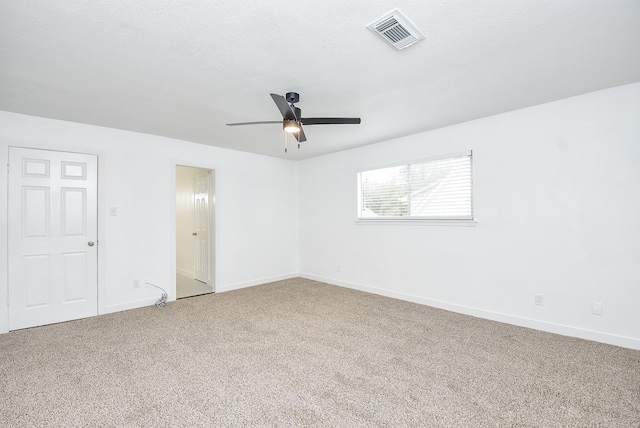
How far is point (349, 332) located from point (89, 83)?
348 centimetres

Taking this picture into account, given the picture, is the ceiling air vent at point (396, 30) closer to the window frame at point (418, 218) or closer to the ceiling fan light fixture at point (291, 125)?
the ceiling fan light fixture at point (291, 125)

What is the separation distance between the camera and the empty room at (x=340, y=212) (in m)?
1.93

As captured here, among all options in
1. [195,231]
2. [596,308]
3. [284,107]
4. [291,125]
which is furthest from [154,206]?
[596,308]

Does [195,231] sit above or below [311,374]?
above

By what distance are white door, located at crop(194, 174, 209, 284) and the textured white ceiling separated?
2215mm

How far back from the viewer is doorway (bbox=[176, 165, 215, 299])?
5.25m

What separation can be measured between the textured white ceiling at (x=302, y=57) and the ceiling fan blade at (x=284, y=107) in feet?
0.83

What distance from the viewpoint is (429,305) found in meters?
4.20

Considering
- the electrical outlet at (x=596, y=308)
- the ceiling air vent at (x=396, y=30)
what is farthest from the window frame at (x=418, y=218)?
the ceiling air vent at (x=396, y=30)

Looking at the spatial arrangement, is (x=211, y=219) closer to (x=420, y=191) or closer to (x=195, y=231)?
(x=195, y=231)

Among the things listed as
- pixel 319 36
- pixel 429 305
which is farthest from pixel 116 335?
pixel 429 305

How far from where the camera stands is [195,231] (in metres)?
6.02

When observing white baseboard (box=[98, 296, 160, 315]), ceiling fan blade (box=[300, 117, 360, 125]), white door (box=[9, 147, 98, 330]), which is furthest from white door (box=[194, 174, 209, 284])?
ceiling fan blade (box=[300, 117, 360, 125])

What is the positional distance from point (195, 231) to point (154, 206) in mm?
1668
